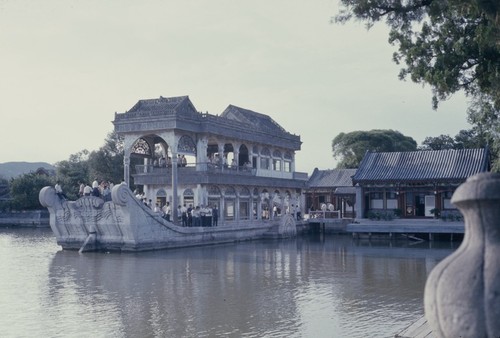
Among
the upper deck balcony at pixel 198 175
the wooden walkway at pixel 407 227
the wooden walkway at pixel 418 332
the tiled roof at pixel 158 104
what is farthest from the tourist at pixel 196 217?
the wooden walkway at pixel 418 332

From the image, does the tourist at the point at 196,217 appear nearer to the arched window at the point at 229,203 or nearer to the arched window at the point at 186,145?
the arched window at the point at 186,145

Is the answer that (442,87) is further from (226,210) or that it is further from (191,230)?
(226,210)

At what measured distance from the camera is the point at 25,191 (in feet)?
174

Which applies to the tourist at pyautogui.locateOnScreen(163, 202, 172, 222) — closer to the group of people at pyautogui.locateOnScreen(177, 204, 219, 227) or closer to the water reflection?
the group of people at pyautogui.locateOnScreen(177, 204, 219, 227)

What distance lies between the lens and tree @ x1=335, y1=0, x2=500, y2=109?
12.6 metres

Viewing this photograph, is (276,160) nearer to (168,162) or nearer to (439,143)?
(168,162)

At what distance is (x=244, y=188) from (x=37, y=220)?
22212mm

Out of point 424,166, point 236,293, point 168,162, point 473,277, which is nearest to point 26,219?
point 168,162

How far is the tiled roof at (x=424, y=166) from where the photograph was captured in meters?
36.2

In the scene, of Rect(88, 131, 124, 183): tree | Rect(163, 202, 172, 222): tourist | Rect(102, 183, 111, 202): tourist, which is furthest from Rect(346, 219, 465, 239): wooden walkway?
Rect(88, 131, 124, 183): tree

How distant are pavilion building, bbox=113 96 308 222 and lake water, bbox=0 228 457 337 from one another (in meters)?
7.23

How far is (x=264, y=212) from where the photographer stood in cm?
4184

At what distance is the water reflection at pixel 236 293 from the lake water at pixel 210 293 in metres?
0.02

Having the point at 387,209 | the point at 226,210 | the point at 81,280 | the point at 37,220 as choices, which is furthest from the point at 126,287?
the point at 37,220
